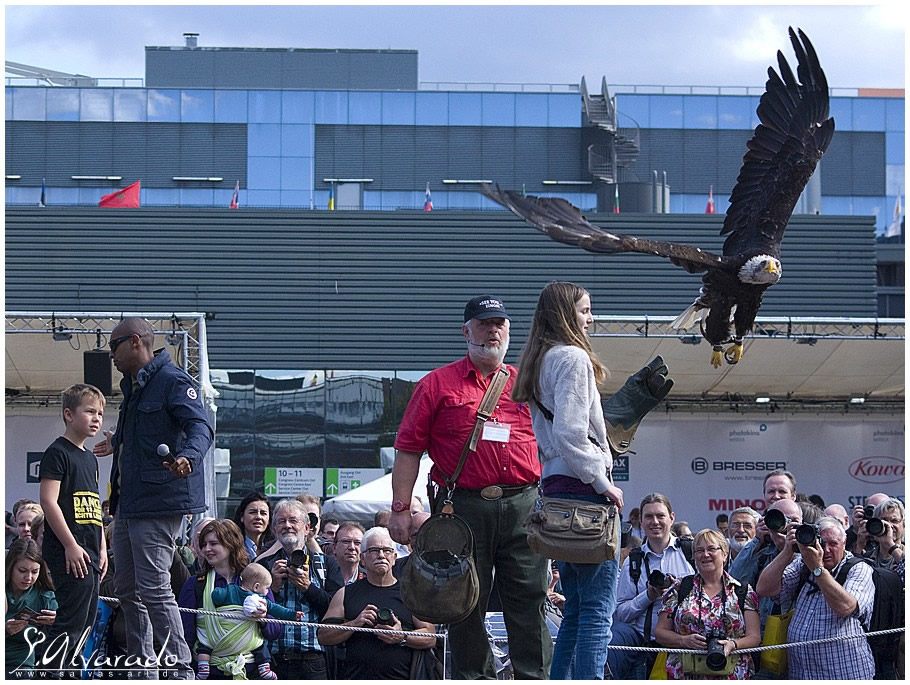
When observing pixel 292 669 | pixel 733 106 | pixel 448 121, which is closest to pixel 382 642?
pixel 292 669

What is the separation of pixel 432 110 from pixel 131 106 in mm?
8500

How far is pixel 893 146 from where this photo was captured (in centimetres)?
3694

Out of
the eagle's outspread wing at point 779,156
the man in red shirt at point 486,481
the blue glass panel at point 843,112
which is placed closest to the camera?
the man in red shirt at point 486,481

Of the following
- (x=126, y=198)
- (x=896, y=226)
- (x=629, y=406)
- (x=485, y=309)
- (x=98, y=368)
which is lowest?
(x=629, y=406)

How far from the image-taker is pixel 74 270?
22.4 meters

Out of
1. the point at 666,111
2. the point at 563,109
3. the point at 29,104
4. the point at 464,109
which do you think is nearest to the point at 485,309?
the point at 563,109

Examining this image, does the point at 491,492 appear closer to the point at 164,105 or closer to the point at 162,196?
the point at 162,196

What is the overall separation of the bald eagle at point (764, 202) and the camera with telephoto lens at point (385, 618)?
3.10m

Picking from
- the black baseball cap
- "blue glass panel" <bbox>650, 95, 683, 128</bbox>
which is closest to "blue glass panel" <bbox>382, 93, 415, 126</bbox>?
"blue glass panel" <bbox>650, 95, 683, 128</bbox>

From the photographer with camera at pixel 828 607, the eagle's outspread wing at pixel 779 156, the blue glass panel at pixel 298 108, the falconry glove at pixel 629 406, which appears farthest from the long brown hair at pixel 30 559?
the blue glass panel at pixel 298 108

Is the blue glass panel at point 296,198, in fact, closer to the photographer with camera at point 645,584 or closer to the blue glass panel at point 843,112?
the blue glass panel at point 843,112

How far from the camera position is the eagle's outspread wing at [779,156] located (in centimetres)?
886

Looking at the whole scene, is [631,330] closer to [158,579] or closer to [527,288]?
[527,288]

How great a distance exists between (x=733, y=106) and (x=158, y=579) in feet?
104
